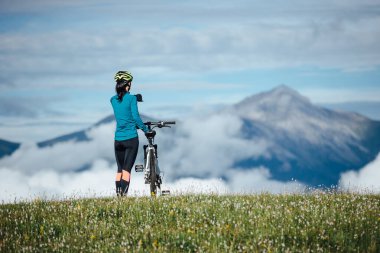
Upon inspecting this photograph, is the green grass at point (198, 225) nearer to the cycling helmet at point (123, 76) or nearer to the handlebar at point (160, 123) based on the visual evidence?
the handlebar at point (160, 123)

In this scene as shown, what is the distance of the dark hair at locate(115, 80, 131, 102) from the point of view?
16867mm

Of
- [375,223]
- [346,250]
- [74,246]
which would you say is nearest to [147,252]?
[74,246]

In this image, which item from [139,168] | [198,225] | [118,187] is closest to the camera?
[198,225]

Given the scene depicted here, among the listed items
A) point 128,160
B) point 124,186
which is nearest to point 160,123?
point 128,160

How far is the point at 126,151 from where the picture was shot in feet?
55.2

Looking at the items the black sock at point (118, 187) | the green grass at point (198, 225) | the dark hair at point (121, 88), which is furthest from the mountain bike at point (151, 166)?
the green grass at point (198, 225)

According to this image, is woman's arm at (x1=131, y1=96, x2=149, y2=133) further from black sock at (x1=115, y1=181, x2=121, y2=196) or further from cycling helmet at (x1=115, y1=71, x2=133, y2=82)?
black sock at (x1=115, y1=181, x2=121, y2=196)

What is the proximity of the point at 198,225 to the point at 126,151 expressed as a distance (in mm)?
4243

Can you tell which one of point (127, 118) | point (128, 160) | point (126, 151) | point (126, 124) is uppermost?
point (127, 118)

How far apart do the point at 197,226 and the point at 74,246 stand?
271 centimetres

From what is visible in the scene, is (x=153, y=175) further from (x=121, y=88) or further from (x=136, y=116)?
(x=121, y=88)

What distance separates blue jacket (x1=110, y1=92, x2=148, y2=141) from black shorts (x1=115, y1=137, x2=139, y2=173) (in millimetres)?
132

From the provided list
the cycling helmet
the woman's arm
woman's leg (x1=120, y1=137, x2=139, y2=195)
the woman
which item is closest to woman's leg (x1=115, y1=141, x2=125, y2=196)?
the woman

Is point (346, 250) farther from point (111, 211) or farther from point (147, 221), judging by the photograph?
point (111, 211)
